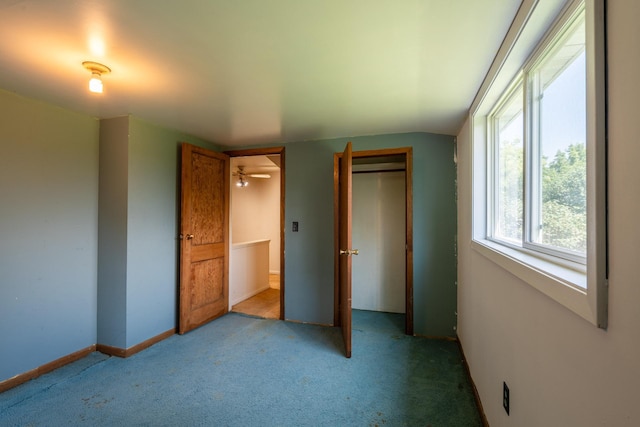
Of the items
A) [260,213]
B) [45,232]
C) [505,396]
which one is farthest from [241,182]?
[505,396]

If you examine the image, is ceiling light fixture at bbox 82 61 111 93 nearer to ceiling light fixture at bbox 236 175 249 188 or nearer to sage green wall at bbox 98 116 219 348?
sage green wall at bbox 98 116 219 348

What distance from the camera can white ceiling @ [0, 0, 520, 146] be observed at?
1.21 metres

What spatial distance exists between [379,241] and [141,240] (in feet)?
8.83

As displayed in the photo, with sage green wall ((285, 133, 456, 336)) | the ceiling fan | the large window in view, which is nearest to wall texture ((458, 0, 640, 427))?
the large window

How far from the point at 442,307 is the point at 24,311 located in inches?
140

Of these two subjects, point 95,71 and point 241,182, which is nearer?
point 95,71

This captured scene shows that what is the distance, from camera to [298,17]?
1.25 metres

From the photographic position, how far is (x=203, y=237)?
3229 millimetres

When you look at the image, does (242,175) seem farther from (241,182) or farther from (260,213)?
(260,213)

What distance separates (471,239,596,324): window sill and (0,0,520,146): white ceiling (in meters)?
1.05

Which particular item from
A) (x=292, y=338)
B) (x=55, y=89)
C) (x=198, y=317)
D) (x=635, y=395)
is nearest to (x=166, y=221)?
(x=198, y=317)

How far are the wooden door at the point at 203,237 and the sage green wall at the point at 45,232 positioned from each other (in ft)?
2.47

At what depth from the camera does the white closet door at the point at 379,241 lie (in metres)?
3.67

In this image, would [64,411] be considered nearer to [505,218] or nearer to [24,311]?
[24,311]
